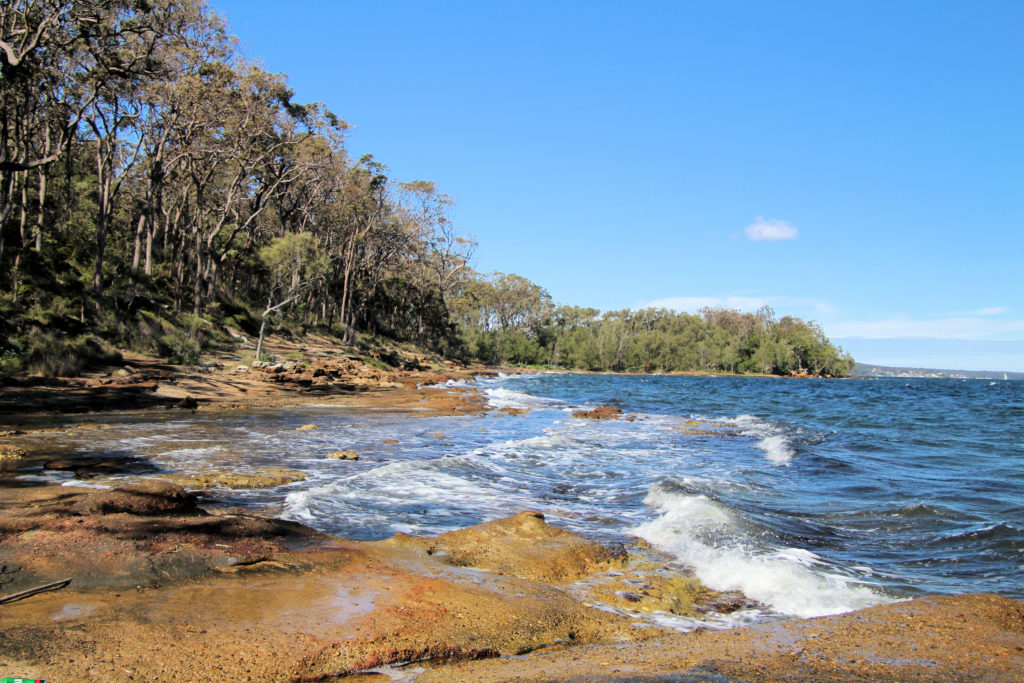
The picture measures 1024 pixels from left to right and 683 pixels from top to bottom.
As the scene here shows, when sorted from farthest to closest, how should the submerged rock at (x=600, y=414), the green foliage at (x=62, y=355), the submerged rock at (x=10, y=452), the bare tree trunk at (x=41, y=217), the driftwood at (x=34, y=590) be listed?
the bare tree trunk at (x=41, y=217) → the submerged rock at (x=600, y=414) → the green foliage at (x=62, y=355) → the submerged rock at (x=10, y=452) → the driftwood at (x=34, y=590)

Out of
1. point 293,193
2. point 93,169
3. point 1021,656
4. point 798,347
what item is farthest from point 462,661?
point 798,347

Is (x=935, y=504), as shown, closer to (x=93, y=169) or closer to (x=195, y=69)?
(x=195, y=69)

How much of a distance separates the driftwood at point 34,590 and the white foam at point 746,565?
5.18 m

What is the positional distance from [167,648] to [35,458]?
753cm

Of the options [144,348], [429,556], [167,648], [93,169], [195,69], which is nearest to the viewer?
[167,648]

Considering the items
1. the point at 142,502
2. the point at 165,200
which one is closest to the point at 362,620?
the point at 142,502

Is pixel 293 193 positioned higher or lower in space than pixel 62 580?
higher

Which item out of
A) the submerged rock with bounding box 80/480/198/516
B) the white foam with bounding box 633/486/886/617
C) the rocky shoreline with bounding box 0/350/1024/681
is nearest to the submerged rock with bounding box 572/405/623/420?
the white foam with bounding box 633/486/886/617

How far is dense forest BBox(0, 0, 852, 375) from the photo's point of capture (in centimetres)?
1936

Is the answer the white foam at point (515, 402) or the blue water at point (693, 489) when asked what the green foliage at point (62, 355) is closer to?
the blue water at point (693, 489)

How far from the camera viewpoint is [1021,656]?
12.2 ft

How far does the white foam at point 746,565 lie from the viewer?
17.1 feet

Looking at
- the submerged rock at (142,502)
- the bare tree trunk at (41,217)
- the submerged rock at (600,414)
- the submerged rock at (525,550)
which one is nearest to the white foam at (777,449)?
the submerged rock at (600,414)

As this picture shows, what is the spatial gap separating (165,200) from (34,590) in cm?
4868
